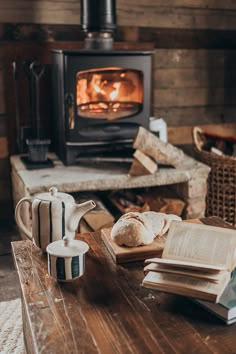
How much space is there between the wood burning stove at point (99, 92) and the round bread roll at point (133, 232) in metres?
1.24

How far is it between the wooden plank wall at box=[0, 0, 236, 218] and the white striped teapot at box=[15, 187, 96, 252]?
162cm

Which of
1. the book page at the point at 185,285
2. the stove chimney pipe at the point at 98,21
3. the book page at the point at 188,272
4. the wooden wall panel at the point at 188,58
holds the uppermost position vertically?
the stove chimney pipe at the point at 98,21

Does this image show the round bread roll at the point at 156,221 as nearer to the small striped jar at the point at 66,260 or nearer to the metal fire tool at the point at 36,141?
the small striped jar at the point at 66,260

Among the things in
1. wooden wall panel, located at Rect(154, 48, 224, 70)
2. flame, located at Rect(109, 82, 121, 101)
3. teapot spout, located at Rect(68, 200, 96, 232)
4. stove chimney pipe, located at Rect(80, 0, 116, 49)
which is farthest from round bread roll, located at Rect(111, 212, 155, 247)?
wooden wall panel, located at Rect(154, 48, 224, 70)

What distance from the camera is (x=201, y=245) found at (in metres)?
1.27

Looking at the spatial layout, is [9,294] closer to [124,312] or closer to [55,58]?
[124,312]

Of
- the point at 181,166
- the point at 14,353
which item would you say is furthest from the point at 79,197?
the point at 14,353

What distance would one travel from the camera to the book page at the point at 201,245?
48.5 inches

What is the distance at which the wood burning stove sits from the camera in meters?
2.55

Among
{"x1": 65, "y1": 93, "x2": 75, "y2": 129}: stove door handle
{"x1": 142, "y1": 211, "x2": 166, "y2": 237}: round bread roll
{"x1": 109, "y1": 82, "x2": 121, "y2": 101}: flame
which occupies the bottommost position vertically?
{"x1": 142, "y1": 211, "x2": 166, "y2": 237}: round bread roll

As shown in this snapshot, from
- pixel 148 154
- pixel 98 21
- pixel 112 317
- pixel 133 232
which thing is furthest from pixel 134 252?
pixel 98 21

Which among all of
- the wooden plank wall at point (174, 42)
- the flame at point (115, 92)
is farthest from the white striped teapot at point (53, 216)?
the wooden plank wall at point (174, 42)

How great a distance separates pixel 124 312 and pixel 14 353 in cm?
72

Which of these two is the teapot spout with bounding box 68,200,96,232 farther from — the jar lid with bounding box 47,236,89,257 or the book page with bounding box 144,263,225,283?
the book page with bounding box 144,263,225,283
